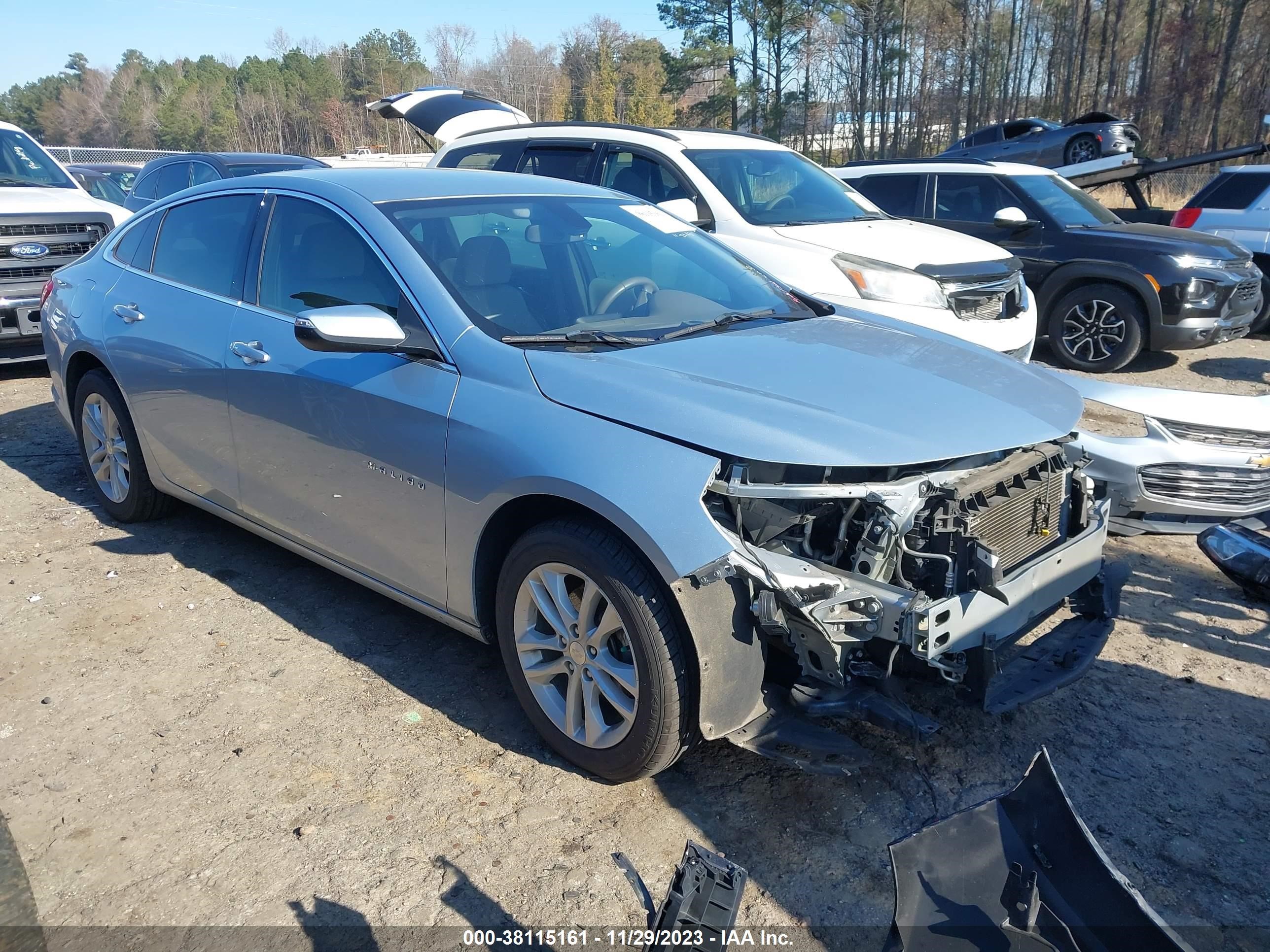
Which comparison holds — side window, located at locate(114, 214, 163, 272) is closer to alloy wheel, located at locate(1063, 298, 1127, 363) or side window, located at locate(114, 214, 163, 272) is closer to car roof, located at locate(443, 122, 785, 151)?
car roof, located at locate(443, 122, 785, 151)

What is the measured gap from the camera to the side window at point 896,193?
32.1 ft

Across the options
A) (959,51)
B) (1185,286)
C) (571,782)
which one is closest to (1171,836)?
(571,782)

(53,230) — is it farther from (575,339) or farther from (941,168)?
(941,168)

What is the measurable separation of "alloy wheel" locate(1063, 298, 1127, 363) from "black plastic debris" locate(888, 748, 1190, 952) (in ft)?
24.5

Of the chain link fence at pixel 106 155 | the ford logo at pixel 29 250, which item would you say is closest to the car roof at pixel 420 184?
the ford logo at pixel 29 250

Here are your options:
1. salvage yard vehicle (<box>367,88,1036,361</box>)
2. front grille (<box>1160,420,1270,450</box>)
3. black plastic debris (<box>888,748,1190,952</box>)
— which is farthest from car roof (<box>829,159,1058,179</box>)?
black plastic debris (<box>888,748,1190,952</box>)

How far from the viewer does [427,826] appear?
2.87m

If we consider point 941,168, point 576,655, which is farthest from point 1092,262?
point 576,655

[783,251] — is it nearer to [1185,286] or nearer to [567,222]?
[567,222]

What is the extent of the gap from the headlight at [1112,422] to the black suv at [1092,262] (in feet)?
14.0

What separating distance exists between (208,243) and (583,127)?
13.8ft

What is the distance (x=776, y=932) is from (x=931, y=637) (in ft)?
2.81

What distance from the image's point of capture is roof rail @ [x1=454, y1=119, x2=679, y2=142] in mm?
7605

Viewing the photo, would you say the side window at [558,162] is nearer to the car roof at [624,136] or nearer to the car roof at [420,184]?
the car roof at [624,136]
